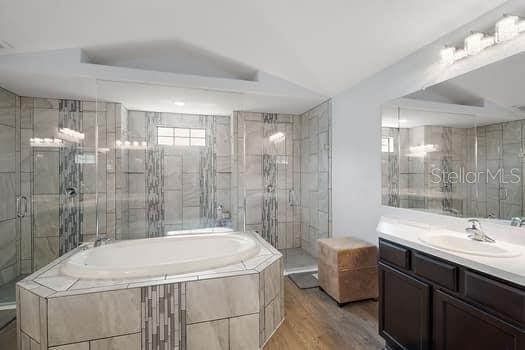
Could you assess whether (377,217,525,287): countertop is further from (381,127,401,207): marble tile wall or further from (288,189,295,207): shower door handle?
(288,189,295,207): shower door handle

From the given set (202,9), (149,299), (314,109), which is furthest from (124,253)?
(314,109)

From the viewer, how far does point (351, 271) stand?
2537 millimetres

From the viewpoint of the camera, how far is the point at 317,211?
3.82 metres

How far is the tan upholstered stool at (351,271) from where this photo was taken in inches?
99.0

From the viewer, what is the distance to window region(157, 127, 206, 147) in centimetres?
362

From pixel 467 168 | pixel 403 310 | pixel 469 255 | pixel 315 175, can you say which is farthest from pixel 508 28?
pixel 315 175

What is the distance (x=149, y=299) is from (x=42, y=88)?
9.29ft

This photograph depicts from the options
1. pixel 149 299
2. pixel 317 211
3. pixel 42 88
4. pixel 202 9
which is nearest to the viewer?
pixel 149 299

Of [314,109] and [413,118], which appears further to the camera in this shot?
[314,109]

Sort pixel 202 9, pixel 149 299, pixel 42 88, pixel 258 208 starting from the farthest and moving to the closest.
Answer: pixel 258 208 → pixel 42 88 → pixel 202 9 → pixel 149 299

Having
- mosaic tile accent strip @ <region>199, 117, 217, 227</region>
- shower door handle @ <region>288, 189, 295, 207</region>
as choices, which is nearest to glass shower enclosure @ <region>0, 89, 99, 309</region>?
mosaic tile accent strip @ <region>199, 117, 217, 227</region>

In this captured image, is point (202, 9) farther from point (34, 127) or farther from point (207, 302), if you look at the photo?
point (34, 127)

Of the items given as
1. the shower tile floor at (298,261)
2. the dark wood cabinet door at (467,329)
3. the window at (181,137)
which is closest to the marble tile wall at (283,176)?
the shower tile floor at (298,261)

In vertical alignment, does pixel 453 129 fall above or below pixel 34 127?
below
